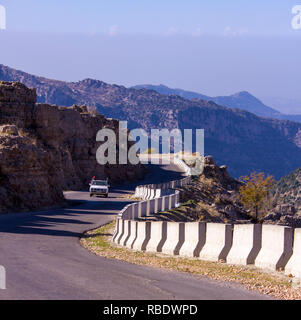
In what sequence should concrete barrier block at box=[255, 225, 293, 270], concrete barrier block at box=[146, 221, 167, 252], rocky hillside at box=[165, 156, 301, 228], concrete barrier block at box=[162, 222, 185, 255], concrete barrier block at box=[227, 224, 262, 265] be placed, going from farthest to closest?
rocky hillside at box=[165, 156, 301, 228] → concrete barrier block at box=[146, 221, 167, 252] → concrete barrier block at box=[162, 222, 185, 255] → concrete barrier block at box=[227, 224, 262, 265] → concrete barrier block at box=[255, 225, 293, 270]

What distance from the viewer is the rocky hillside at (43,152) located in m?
32.6

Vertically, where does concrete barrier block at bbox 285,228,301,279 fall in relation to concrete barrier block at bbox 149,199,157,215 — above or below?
above

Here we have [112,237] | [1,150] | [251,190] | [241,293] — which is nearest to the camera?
[241,293]

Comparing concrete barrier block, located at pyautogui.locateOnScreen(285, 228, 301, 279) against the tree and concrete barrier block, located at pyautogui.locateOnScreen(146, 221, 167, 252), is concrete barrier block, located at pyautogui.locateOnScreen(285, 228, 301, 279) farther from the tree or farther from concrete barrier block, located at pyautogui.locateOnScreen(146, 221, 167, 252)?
the tree

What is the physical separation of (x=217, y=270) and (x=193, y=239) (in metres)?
2.74

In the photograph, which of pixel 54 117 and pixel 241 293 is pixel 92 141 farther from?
pixel 241 293

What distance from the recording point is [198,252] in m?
15.8

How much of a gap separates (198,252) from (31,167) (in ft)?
64.5

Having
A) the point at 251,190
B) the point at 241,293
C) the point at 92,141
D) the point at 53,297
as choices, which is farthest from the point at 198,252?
the point at 251,190

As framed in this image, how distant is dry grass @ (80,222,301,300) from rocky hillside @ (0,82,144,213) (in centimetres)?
1291

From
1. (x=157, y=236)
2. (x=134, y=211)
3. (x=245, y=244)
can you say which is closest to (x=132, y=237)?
(x=157, y=236)

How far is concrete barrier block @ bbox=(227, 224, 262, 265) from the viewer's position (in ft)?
44.2

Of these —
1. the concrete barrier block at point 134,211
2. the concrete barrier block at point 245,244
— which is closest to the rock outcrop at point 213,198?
the concrete barrier block at point 134,211

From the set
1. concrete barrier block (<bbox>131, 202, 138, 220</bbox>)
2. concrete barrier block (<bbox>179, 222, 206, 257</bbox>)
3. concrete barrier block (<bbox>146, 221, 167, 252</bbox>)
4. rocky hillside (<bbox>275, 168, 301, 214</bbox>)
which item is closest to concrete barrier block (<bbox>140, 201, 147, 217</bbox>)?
concrete barrier block (<bbox>131, 202, 138, 220</bbox>)
